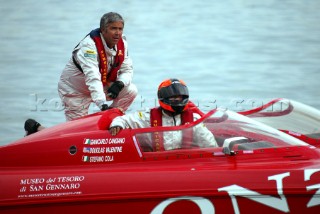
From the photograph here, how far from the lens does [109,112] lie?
6844 mm

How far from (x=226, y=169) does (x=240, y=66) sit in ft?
28.8

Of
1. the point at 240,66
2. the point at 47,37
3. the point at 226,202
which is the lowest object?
the point at 226,202

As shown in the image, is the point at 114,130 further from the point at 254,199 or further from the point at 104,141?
the point at 254,199

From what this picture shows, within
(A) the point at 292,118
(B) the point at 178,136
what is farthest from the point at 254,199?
(A) the point at 292,118

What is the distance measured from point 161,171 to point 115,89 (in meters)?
2.01

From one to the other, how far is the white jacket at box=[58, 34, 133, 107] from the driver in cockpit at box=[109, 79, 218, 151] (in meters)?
0.85

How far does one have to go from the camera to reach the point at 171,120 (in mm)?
6695

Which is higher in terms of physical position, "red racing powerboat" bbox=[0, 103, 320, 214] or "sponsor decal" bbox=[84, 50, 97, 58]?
"sponsor decal" bbox=[84, 50, 97, 58]

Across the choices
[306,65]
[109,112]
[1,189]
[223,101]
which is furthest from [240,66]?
[1,189]

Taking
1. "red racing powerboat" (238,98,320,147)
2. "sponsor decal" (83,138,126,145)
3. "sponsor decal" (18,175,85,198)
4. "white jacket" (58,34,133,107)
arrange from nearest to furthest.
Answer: "sponsor decal" (18,175,85,198)
"sponsor decal" (83,138,126,145)
"red racing powerboat" (238,98,320,147)
"white jacket" (58,34,133,107)

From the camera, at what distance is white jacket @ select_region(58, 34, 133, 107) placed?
7.54 m

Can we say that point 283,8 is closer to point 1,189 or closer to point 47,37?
point 47,37

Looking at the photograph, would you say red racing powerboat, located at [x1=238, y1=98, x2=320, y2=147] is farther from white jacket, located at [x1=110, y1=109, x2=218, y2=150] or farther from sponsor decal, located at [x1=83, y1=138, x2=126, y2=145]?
sponsor decal, located at [x1=83, y1=138, x2=126, y2=145]

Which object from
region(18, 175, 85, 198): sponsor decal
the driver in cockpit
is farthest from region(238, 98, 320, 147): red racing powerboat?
region(18, 175, 85, 198): sponsor decal
